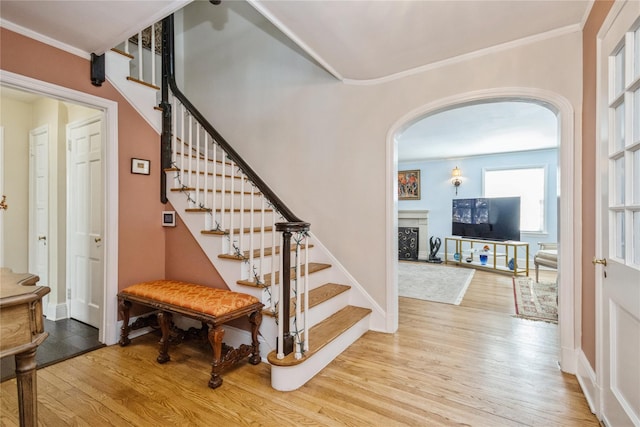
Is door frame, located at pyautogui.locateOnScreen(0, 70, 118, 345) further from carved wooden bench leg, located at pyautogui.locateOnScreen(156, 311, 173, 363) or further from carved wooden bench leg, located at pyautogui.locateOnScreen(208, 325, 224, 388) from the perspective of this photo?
carved wooden bench leg, located at pyautogui.locateOnScreen(208, 325, 224, 388)

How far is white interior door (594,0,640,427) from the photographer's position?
49.9 inches

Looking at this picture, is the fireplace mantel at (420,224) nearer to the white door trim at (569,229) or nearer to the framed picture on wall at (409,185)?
the framed picture on wall at (409,185)

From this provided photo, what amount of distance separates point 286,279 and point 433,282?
3688 millimetres

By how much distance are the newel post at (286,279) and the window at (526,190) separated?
6.14m

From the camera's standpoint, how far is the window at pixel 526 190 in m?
6.07

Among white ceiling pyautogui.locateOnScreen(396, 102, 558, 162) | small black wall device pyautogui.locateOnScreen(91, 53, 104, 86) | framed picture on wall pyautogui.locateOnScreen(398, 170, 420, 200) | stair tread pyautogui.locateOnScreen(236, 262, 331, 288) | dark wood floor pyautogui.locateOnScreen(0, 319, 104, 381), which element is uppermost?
white ceiling pyautogui.locateOnScreen(396, 102, 558, 162)

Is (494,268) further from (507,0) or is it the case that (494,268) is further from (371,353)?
(507,0)

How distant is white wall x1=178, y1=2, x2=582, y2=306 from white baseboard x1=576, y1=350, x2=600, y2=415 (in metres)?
1.46

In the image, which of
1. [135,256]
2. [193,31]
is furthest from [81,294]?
[193,31]

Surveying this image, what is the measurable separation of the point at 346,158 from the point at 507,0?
1707 mm

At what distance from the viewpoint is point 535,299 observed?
3932 millimetres

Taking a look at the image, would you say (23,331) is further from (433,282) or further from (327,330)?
(433,282)

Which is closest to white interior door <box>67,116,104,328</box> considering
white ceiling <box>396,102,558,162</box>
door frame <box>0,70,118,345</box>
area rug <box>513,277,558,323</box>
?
door frame <box>0,70,118,345</box>

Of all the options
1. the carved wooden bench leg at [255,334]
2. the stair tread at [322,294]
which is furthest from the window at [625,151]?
the carved wooden bench leg at [255,334]
